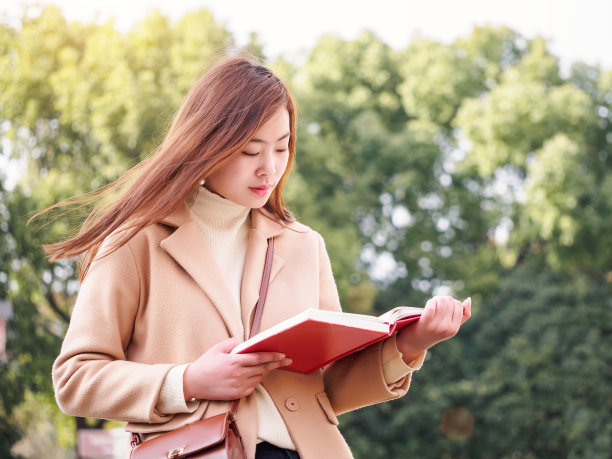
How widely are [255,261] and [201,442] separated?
21.2 inches

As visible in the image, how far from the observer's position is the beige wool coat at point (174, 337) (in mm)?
1934

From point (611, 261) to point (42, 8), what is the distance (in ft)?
40.0

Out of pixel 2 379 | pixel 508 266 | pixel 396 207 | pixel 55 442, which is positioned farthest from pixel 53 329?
pixel 508 266

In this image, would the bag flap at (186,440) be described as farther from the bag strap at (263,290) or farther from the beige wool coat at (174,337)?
the bag strap at (263,290)

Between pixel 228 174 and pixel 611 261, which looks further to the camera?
pixel 611 261

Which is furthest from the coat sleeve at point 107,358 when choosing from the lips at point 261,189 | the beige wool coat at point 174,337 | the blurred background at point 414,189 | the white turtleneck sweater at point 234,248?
the blurred background at point 414,189

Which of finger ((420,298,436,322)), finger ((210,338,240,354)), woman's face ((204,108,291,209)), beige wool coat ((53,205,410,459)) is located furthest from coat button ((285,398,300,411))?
woman's face ((204,108,291,209))

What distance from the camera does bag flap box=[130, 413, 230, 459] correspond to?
71.3 inches

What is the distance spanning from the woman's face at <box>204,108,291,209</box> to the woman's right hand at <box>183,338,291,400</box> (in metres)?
0.39

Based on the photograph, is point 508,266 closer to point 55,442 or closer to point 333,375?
point 55,442

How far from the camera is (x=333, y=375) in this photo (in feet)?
7.45

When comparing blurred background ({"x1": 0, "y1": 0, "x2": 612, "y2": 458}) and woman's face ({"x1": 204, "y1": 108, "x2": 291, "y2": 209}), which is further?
blurred background ({"x1": 0, "y1": 0, "x2": 612, "y2": 458})

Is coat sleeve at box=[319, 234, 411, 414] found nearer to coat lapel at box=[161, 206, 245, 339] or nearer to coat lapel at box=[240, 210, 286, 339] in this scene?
coat lapel at box=[240, 210, 286, 339]

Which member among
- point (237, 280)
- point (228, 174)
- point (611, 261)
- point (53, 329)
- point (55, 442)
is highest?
point (228, 174)
